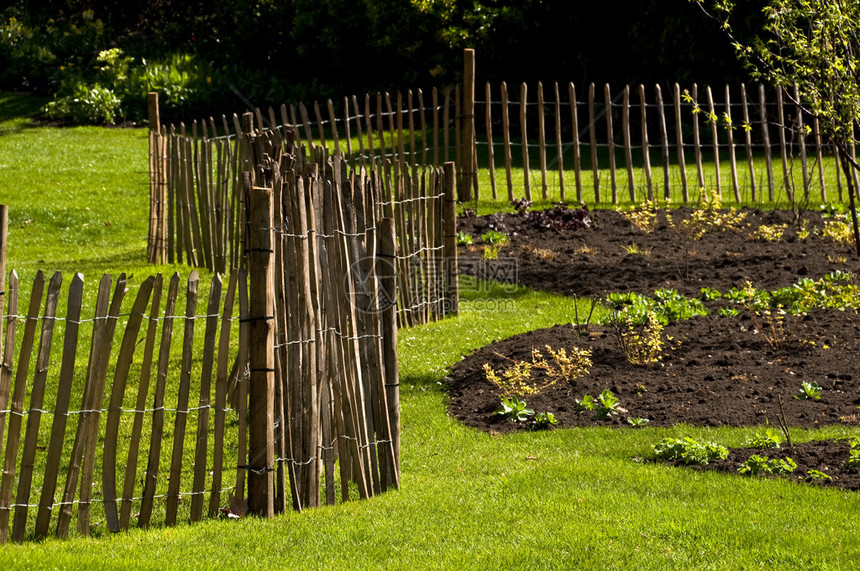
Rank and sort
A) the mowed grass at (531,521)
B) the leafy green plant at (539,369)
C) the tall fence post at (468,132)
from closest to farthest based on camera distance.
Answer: the mowed grass at (531,521) < the leafy green plant at (539,369) < the tall fence post at (468,132)

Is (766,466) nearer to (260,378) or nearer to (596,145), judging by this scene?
(260,378)

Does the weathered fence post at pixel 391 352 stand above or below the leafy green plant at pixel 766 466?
above

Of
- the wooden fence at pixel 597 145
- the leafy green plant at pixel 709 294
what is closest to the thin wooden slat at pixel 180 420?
the wooden fence at pixel 597 145

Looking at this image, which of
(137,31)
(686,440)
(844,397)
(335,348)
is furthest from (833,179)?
(137,31)

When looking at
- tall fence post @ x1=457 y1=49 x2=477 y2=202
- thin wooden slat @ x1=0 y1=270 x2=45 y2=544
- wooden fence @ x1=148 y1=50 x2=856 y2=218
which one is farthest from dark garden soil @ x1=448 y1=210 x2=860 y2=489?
tall fence post @ x1=457 y1=49 x2=477 y2=202

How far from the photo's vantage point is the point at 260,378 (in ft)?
15.8

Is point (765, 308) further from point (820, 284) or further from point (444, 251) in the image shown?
point (444, 251)

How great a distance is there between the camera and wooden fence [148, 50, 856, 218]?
13.2 m

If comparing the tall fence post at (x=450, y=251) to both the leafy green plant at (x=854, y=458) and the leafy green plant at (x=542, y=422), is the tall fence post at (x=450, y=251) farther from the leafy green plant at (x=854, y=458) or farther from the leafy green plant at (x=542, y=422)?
the leafy green plant at (x=854, y=458)

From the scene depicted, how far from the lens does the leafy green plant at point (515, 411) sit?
6.60 m

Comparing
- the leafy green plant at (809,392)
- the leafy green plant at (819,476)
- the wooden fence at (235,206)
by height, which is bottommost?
the leafy green plant at (819,476)

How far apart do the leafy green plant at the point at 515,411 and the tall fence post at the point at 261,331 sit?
7.11ft

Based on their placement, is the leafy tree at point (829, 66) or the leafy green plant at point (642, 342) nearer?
the leafy tree at point (829, 66)

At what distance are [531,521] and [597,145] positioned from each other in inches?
460
